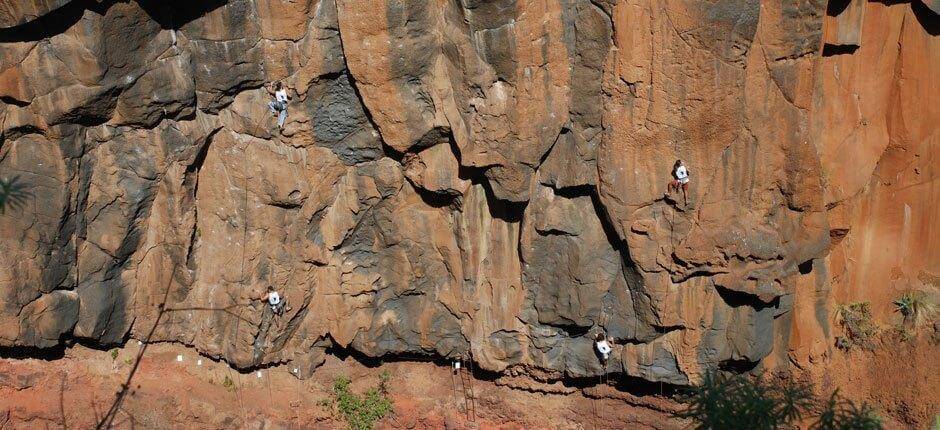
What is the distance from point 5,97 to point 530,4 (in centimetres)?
749

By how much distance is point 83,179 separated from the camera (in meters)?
14.6

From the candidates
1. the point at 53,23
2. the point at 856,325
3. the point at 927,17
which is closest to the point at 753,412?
the point at 856,325

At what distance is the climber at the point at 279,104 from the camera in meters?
14.2

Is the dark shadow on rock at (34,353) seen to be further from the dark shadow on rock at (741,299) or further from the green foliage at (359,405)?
the dark shadow on rock at (741,299)

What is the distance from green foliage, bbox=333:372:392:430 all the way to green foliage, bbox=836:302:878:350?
7.75 metres

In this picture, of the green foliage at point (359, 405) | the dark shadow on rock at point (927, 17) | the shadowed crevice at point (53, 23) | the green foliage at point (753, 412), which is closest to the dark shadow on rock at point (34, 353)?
the green foliage at point (359, 405)

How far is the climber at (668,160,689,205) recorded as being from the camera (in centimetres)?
1387

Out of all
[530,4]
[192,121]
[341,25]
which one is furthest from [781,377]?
[192,121]

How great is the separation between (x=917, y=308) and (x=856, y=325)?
3.28 ft

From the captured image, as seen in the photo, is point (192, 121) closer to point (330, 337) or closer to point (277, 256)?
point (277, 256)

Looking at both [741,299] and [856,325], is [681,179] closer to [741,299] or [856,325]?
[741,299]

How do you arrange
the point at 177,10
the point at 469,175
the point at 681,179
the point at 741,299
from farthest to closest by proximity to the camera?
the point at 741,299 < the point at 469,175 < the point at 681,179 < the point at 177,10

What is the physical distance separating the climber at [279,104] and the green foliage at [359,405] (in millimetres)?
4810

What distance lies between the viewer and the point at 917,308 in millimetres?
16062
